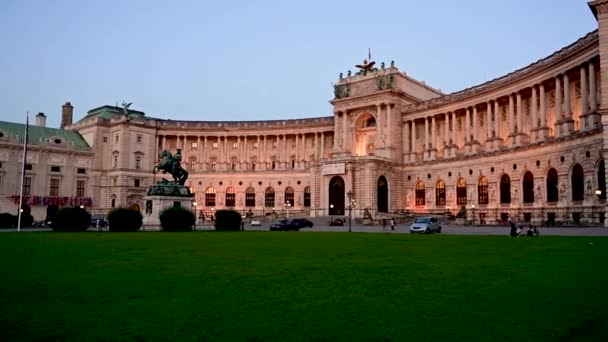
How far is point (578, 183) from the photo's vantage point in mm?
53906

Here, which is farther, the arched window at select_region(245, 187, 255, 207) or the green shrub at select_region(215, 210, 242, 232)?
the arched window at select_region(245, 187, 255, 207)

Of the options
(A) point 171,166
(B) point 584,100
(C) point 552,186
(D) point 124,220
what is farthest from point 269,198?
(B) point 584,100

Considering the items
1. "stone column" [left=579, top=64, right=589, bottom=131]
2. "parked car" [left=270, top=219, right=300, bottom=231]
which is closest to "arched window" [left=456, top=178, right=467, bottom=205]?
"stone column" [left=579, top=64, right=589, bottom=131]

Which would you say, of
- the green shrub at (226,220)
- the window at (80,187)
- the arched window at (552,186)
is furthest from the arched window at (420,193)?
the window at (80,187)

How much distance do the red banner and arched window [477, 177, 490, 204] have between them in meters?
65.0

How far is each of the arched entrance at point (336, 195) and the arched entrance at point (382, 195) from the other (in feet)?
19.7

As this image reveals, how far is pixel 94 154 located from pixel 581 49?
83426mm

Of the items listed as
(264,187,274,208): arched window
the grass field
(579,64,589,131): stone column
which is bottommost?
the grass field

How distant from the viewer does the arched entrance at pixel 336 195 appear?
83438 mm

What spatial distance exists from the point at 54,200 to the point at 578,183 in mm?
82208

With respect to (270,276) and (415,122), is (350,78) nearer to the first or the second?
(415,122)

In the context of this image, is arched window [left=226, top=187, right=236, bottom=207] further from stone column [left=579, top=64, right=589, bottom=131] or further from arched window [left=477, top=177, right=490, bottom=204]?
stone column [left=579, top=64, right=589, bottom=131]

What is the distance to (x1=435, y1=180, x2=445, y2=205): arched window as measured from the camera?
79188mm

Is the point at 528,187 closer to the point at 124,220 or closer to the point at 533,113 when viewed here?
the point at 533,113
